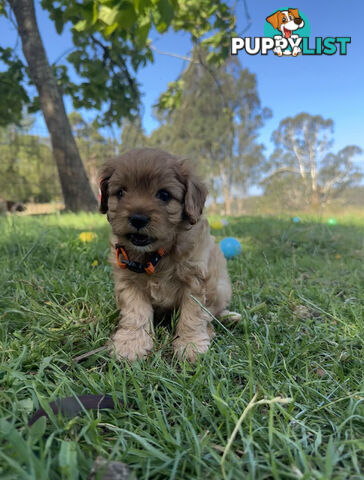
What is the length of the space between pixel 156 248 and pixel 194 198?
407mm

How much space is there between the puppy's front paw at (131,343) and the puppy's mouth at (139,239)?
505 mm

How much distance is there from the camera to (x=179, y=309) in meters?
1.88

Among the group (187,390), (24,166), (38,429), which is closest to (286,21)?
(187,390)

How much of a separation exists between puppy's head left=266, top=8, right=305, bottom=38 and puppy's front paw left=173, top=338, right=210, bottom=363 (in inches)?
244

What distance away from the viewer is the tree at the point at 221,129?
31125 millimetres

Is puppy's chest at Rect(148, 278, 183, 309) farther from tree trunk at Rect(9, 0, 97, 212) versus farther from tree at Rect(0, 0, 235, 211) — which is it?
tree trunk at Rect(9, 0, 97, 212)

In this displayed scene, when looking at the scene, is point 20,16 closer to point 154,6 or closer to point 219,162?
point 154,6

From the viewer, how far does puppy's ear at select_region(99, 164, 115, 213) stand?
191cm

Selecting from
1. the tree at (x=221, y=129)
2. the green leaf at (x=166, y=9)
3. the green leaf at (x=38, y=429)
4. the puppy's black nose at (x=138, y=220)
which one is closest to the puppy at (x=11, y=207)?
the green leaf at (x=166, y=9)

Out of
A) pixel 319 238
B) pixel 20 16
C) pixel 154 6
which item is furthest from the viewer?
pixel 20 16

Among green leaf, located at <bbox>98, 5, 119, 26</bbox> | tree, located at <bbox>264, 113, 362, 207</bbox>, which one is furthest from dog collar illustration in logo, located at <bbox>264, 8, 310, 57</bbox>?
tree, located at <bbox>264, 113, 362, 207</bbox>

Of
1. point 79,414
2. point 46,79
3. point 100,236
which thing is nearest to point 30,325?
point 79,414

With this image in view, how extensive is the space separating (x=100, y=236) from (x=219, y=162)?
2993 centimetres

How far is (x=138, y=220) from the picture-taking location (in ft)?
5.29
